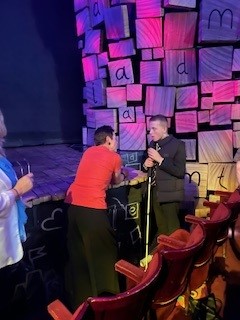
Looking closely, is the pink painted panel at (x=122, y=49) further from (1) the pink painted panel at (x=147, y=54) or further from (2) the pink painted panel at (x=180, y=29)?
(2) the pink painted panel at (x=180, y=29)

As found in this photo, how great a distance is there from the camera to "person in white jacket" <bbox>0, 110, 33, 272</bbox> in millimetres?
1756

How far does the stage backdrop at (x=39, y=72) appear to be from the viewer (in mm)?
5059

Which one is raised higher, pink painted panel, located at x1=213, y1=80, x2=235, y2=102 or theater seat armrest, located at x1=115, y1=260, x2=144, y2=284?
pink painted panel, located at x1=213, y1=80, x2=235, y2=102

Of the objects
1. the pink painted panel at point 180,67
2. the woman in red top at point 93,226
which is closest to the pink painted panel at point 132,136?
the pink painted panel at point 180,67

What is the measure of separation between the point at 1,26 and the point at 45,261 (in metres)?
3.83

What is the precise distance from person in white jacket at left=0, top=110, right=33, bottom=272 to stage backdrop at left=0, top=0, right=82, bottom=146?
11.7 ft

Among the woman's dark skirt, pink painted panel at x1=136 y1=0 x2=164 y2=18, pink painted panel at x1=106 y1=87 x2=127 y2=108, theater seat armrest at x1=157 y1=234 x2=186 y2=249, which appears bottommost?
the woman's dark skirt

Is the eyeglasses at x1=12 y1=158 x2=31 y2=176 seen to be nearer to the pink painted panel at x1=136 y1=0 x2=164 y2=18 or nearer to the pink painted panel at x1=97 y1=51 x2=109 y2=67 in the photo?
the pink painted panel at x1=97 y1=51 x2=109 y2=67

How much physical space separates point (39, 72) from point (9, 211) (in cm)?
406

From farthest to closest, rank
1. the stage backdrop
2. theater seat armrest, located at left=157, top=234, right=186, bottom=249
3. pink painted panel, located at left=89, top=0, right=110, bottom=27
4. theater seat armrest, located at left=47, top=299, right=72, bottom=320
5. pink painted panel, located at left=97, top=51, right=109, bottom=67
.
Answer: the stage backdrop
pink painted panel, located at left=97, top=51, right=109, bottom=67
pink painted panel, located at left=89, top=0, right=110, bottom=27
theater seat armrest, located at left=157, top=234, right=186, bottom=249
theater seat armrest, located at left=47, top=299, right=72, bottom=320

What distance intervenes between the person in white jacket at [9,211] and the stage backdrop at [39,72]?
3.56 m

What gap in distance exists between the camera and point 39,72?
17.6 ft

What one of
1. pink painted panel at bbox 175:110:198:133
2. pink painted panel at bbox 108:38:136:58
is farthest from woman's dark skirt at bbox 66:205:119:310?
pink painted panel at bbox 108:38:136:58

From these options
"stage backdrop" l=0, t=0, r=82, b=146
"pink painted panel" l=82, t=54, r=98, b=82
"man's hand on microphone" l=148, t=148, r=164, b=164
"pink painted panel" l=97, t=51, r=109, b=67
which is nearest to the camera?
"man's hand on microphone" l=148, t=148, r=164, b=164
